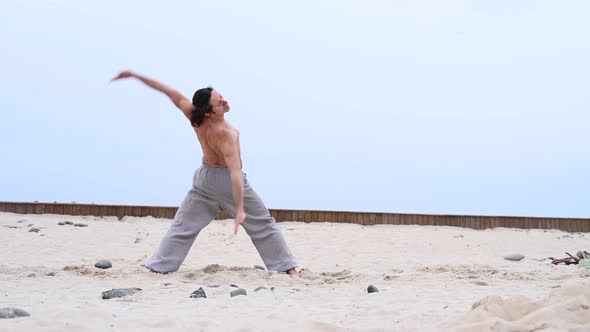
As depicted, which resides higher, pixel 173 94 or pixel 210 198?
pixel 173 94

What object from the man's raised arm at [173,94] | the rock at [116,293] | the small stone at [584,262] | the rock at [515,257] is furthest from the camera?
the rock at [515,257]

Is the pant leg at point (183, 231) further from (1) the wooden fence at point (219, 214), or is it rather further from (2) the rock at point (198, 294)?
(1) the wooden fence at point (219, 214)

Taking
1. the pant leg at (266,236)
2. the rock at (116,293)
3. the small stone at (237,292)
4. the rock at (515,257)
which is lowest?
the rock at (116,293)

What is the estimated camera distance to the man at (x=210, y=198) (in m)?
4.59

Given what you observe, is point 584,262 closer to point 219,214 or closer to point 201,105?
point 201,105

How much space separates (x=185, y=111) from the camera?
4.71 m

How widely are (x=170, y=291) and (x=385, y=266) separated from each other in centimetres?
270

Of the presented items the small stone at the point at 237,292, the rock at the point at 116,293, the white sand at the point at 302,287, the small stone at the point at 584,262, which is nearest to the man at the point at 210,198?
the white sand at the point at 302,287

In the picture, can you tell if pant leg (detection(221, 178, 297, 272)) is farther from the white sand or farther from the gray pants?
the white sand

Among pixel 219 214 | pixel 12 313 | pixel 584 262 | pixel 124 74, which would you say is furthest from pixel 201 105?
pixel 219 214

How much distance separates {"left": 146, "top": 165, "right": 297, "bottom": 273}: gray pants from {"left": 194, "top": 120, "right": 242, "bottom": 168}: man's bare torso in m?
0.06

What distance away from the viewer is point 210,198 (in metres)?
4.91

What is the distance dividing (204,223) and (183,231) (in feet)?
0.57

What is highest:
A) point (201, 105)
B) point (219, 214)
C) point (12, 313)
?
point (201, 105)
